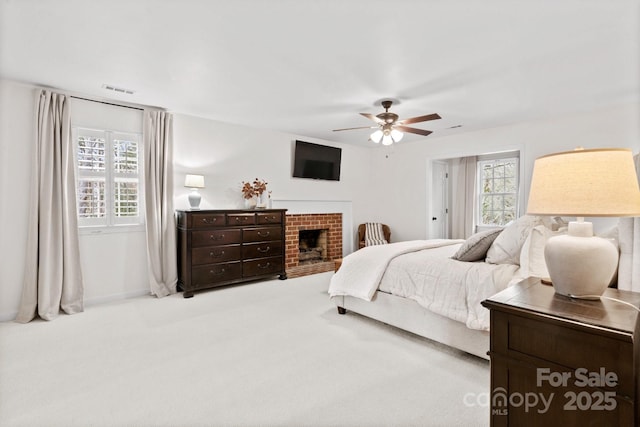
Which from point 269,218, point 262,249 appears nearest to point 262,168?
point 269,218

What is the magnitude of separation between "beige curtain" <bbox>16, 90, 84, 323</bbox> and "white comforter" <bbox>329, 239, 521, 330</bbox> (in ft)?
9.46

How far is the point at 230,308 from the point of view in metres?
3.52

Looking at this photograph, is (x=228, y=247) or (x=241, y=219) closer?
(x=228, y=247)

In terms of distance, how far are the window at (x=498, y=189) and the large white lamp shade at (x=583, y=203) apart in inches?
198

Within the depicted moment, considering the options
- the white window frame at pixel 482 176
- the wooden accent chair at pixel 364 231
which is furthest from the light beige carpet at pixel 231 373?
the white window frame at pixel 482 176

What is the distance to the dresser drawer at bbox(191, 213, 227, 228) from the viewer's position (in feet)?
13.3

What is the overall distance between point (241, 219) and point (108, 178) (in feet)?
5.50

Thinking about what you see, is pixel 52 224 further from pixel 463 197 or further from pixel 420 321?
pixel 463 197

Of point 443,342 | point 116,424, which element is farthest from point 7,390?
point 443,342

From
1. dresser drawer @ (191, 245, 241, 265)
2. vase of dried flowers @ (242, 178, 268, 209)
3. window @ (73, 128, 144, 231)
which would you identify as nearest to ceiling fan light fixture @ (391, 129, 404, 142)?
vase of dried flowers @ (242, 178, 268, 209)

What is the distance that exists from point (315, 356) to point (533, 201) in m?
1.82

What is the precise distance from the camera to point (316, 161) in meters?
5.84

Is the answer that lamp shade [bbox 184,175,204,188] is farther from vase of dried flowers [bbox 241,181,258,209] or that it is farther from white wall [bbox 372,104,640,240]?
white wall [bbox 372,104,640,240]

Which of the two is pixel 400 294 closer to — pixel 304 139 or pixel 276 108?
pixel 276 108
